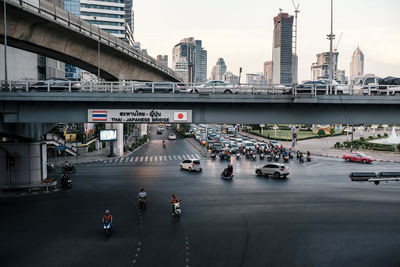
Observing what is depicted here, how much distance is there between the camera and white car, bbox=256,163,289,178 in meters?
31.3

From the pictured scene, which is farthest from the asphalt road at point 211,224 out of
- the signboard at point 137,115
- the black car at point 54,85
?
the black car at point 54,85

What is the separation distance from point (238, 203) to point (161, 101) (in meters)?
8.49

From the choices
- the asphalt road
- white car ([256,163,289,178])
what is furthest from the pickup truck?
white car ([256,163,289,178])

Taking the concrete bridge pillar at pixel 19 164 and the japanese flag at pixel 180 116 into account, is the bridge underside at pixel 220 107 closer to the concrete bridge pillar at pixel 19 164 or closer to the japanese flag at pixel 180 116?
the japanese flag at pixel 180 116

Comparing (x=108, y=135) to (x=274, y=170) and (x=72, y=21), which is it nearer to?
(x=72, y=21)

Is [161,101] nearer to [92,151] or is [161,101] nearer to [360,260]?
[360,260]

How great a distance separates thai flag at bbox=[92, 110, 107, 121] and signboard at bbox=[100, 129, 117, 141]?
25312 millimetres

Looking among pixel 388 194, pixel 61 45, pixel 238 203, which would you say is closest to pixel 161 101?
pixel 238 203

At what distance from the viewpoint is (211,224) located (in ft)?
57.4

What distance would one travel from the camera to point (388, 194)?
24906 millimetres

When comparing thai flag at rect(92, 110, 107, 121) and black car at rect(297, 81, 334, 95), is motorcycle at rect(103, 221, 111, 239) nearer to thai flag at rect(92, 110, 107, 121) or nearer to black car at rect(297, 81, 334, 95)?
thai flag at rect(92, 110, 107, 121)

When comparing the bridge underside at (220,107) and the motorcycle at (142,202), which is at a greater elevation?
the bridge underside at (220,107)

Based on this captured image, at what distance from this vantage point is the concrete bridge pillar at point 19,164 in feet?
84.3

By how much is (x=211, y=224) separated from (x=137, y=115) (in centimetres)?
848
